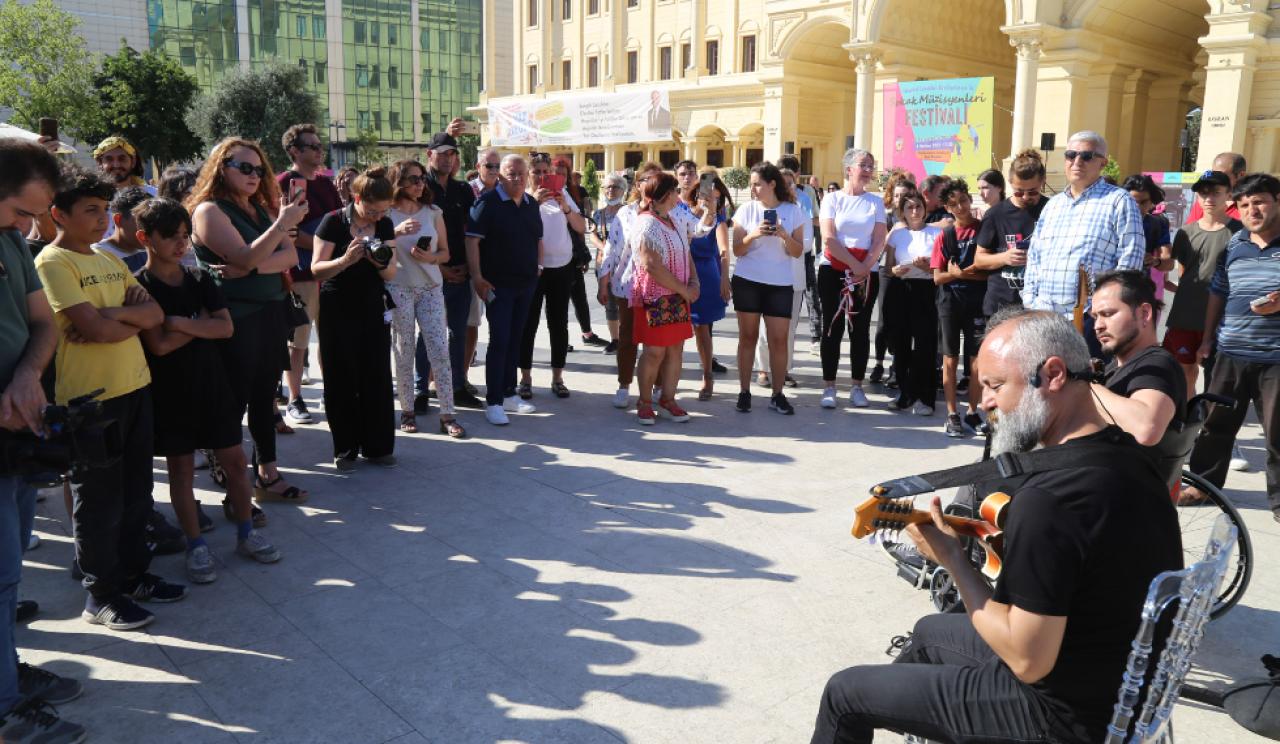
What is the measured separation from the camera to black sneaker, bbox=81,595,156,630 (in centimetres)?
369

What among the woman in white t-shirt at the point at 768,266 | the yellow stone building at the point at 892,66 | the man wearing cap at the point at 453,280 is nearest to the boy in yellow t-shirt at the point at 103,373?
the man wearing cap at the point at 453,280

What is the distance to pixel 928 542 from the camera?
7.15 feet

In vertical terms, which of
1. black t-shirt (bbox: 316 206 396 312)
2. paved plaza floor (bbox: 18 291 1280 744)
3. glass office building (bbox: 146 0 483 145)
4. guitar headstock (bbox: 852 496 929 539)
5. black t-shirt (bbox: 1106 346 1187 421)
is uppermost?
glass office building (bbox: 146 0 483 145)

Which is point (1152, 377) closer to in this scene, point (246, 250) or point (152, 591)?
point (246, 250)

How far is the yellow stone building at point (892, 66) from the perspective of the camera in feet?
95.3

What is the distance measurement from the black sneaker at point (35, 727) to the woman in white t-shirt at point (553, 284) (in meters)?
4.88

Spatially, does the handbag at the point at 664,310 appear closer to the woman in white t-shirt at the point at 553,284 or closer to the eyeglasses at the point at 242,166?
the woman in white t-shirt at the point at 553,284

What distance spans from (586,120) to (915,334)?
44009 millimetres

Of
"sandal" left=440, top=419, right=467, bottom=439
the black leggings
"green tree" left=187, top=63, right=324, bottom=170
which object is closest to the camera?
"sandal" left=440, top=419, right=467, bottom=439

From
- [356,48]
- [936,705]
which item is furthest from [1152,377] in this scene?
[356,48]

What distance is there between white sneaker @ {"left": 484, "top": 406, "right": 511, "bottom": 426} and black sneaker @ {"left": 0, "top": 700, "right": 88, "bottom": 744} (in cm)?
407

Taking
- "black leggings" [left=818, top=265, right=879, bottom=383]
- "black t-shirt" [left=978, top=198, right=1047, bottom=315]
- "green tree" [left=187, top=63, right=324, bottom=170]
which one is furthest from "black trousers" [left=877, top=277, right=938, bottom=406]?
"green tree" [left=187, top=63, right=324, bottom=170]

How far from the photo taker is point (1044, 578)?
6.34 feet

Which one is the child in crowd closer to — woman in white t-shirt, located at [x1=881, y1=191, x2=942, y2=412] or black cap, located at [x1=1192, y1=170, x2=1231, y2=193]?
woman in white t-shirt, located at [x1=881, y1=191, x2=942, y2=412]
